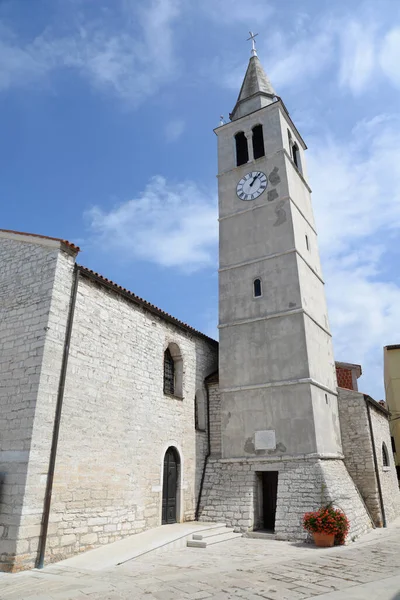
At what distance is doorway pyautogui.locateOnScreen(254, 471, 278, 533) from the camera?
43.0 feet

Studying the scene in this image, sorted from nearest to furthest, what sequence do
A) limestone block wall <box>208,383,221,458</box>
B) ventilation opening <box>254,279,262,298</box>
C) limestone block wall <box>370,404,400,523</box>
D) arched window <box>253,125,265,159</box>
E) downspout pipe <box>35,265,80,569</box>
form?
downspout pipe <box>35,265,80,569</box> < limestone block wall <box>208,383,221,458</box> < limestone block wall <box>370,404,400,523</box> < ventilation opening <box>254,279,262,298</box> < arched window <box>253,125,265,159</box>

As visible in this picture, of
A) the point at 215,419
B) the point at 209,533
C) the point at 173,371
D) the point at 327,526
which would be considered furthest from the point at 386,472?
the point at 173,371

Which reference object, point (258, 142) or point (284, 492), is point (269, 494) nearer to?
point (284, 492)

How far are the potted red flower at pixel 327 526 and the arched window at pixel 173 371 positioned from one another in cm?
536

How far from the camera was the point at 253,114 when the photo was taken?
62.0 ft

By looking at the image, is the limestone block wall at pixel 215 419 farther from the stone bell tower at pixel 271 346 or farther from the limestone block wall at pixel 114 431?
the limestone block wall at pixel 114 431

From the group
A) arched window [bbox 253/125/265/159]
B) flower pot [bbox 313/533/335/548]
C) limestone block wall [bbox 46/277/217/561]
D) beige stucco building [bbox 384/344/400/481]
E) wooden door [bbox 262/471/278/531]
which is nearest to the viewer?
limestone block wall [bbox 46/277/217/561]

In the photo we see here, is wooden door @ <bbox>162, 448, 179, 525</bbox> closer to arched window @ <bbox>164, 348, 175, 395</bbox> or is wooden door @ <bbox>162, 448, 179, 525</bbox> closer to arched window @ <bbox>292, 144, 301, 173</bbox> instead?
arched window @ <bbox>164, 348, 175, 395</bbox>

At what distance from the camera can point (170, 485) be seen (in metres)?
12.6

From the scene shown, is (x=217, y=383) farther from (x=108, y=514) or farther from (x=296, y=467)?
(x=108, y=514)

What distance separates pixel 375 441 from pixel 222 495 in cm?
629

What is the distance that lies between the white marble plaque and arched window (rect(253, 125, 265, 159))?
11.3 meters

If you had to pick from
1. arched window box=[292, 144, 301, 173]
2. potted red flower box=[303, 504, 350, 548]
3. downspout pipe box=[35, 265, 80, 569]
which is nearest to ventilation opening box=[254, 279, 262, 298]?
arched window box=[292, 144, 301, 173]

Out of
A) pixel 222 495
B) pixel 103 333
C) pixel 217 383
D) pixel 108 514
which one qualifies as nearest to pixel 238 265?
pixel 217 383
